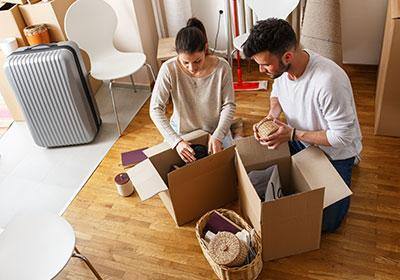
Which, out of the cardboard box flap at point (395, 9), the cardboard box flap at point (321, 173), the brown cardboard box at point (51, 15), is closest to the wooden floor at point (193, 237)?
the cardboard box flap at point (321, 173)

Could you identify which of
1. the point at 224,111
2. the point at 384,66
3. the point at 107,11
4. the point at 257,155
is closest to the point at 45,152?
the point at 107,11

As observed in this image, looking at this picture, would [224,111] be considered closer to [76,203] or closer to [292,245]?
[292,245]

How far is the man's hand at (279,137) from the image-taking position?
1.78 meters

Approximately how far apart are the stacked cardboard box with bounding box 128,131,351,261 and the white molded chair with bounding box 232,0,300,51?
1.02 meters

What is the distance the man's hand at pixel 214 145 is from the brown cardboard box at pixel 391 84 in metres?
0.99

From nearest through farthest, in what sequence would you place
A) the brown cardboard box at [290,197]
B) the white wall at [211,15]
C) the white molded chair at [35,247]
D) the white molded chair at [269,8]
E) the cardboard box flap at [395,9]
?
the white molded chair at [35,247], the brown cardboard box at [290,197], the cardboard box flap at [395,9], the white molded chair at [269,8], the white wall at [211,15]

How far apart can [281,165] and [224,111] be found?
42 centimetres

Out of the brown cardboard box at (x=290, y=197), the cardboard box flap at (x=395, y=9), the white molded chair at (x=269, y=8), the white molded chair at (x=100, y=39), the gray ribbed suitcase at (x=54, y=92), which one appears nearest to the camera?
the brown cardboard box at (x=290, y=197)

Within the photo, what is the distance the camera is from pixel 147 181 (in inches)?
71.9

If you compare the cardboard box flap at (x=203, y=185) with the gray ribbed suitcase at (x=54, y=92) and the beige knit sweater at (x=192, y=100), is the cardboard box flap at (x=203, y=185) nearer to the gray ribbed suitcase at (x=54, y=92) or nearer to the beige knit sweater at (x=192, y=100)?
the beige knit sweater at (x=192, y=100)

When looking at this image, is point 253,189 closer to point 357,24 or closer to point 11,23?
point 357,24

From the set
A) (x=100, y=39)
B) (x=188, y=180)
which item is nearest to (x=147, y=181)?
(x=188, y=180)

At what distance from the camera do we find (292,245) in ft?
5.90

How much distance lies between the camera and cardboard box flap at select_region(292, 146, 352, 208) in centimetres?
165
